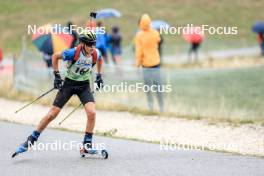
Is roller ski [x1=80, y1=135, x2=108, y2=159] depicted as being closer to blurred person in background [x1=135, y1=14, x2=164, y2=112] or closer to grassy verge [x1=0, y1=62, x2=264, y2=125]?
grassy verge [x1=0, y1=62, x2=264, y2=125]

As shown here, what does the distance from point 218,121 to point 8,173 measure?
5679 millimetres

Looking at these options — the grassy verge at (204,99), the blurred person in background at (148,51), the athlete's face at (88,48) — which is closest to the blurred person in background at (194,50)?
the grassy verge at (204,99)

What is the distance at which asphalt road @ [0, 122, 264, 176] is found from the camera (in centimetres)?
920

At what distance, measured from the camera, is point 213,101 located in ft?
50.3

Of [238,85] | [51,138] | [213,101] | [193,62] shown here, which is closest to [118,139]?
[51,138]

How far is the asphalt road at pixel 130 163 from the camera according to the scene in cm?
920

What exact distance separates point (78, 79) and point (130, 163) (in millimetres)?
1400

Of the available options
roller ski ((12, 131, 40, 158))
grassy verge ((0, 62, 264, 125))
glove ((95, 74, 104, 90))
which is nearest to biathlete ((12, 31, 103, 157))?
roller ski ((12, 131, 40, 158))

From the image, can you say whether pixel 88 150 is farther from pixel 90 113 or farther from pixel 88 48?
pixel 88 48

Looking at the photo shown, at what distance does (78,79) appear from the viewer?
10258 mm

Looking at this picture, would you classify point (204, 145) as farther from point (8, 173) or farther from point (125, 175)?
point (8, 173)

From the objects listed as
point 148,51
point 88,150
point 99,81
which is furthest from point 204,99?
point 88,150

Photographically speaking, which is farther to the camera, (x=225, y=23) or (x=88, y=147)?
(x=225, y=23)

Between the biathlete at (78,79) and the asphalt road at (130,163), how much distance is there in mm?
337
